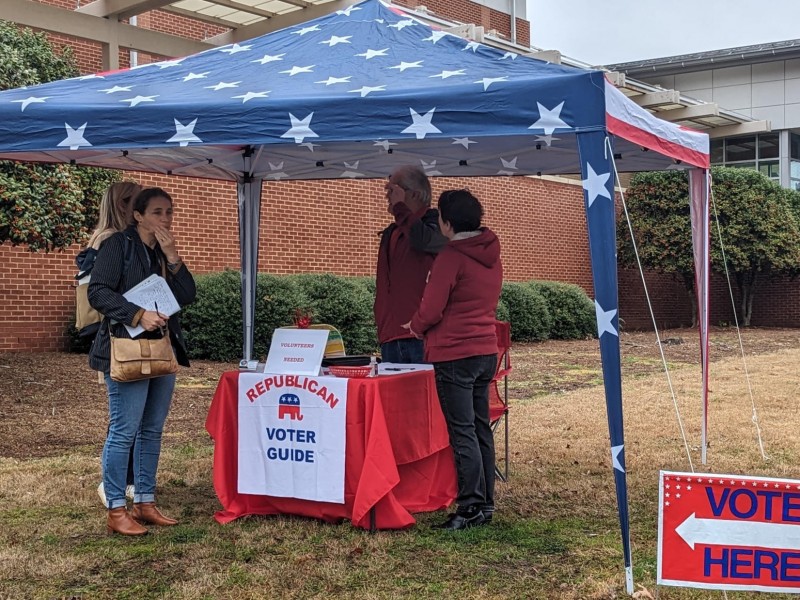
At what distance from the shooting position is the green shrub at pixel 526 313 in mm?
17516

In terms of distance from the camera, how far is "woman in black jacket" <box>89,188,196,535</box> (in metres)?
4.51

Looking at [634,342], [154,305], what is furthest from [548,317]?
[154,305]

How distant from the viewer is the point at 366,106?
4172 millimetres

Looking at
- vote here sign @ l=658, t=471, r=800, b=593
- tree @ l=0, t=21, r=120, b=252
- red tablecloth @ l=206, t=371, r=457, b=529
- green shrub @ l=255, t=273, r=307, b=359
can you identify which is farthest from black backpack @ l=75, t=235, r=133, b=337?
green shrub @ l=255, t=273, r=307, b=359

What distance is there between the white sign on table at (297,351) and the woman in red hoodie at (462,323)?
1.70 ft

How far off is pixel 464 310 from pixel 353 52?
1607mm

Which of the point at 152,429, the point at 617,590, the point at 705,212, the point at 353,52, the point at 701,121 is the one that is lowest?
the point at 617,590

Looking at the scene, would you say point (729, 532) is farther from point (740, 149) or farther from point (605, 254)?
point (740, 149)

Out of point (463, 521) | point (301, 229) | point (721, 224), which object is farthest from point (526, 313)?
point (463, 521)

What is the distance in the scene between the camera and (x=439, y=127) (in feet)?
13.5

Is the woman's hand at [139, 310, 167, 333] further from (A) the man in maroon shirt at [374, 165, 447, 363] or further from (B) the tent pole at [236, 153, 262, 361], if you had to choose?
(B) the tent pole at [236, 153, 262, 361]

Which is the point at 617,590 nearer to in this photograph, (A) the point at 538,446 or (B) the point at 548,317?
(A) the point at 538,446

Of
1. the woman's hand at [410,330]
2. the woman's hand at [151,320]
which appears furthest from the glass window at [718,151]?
the woman's hand at [151,320]

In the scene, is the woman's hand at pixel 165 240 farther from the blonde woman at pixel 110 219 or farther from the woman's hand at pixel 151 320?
the woman's hand at pixel 151 320
